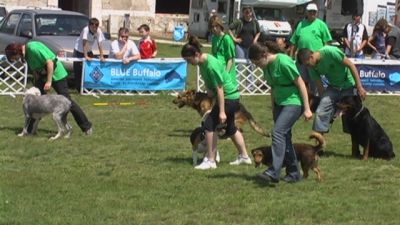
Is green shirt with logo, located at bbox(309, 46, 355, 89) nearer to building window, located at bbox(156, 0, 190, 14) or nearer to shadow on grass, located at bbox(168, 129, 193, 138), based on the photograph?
shadow on grass, located at bbox(168, 129, 193, 138)

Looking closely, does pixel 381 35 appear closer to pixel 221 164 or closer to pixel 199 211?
pixel 221 164

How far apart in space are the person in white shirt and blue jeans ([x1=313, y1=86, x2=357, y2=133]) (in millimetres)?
7700

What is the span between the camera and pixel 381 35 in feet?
61.8

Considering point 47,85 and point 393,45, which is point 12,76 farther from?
point 393,45

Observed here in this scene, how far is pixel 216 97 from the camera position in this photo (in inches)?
338

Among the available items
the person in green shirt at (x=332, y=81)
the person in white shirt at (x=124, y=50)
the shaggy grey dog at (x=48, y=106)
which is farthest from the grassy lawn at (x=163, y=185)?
the person in white shirt at (x=124, y=50)

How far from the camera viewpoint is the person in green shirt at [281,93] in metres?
7.68

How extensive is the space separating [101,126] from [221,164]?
3.75 metres

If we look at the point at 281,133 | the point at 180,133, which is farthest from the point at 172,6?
the point at 281,133

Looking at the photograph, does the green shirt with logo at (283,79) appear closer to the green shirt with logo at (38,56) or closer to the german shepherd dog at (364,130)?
the german shepherd dog at (364,130)

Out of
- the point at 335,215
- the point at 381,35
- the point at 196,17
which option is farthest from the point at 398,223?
the point at 196,17

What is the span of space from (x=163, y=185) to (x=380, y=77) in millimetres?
11033

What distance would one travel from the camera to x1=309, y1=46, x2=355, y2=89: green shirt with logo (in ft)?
30.9

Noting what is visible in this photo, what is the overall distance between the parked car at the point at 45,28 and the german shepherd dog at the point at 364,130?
29.1 ft
